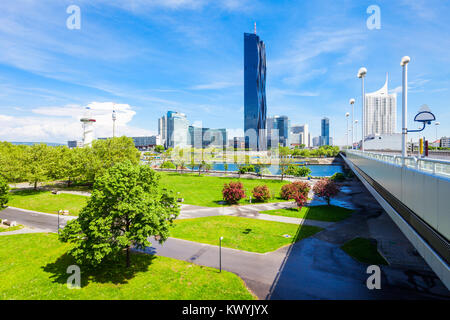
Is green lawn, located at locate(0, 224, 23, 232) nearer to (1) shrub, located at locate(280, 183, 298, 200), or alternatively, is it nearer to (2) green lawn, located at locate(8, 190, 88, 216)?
(2) green lawn, located at locate(8, 190, 88, 216)

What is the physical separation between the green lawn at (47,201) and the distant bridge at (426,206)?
37.8m

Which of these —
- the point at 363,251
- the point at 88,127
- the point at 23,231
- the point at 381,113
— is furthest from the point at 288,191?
the point at 88,127

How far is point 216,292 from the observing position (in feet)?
50.8

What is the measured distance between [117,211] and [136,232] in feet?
6.86

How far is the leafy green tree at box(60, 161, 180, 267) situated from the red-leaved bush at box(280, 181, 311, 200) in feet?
80.9

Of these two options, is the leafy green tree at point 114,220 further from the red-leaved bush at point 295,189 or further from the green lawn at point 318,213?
the red-leaved bush at point 295,189

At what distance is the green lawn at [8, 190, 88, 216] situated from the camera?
120ft

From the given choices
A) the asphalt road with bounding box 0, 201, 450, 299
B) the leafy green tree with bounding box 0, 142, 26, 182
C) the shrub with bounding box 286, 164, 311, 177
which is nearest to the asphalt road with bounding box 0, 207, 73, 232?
the leafy green tree with bounding box 0, 142, 26, 182

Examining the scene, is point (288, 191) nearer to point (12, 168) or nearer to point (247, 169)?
point (247, 169)

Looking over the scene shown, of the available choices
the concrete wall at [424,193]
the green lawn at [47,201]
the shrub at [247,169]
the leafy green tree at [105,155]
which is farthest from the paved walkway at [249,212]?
the shrub at [247,169]

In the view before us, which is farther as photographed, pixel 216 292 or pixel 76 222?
pixel 76 222

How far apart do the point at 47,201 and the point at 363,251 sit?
157 feet
